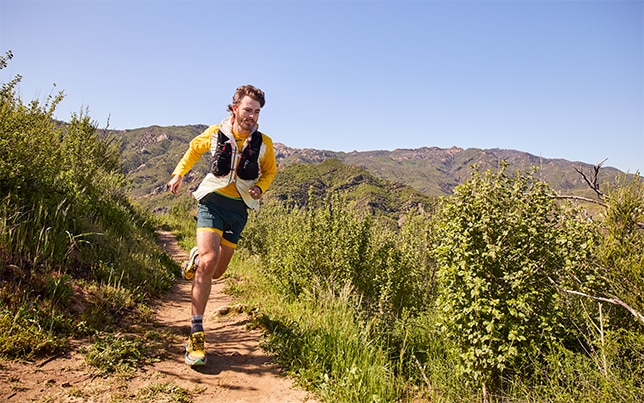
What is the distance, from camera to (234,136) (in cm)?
359

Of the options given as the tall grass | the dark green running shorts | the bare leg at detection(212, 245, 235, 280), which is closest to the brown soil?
the tall grass

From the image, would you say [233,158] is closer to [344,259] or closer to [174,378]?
[174,378]

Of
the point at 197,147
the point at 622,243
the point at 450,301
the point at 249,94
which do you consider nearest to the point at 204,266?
the point at 197,147

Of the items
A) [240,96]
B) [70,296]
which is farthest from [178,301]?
[240,96]

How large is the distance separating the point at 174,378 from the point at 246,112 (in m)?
2.58

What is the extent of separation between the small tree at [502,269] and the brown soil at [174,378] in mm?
2150

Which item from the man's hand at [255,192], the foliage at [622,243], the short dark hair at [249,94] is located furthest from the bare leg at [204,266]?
the foliage at [622,243]

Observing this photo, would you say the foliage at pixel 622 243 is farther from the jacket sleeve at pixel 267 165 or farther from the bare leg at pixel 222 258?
the bare leg at pixel 222 258

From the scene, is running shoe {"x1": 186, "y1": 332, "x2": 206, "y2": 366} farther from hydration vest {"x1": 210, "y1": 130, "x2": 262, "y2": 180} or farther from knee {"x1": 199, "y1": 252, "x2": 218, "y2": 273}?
hydration vest {"x1": 210, "y1": 130, "x2": 262, "y2": 180}

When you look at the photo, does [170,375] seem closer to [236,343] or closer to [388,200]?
[236,343]

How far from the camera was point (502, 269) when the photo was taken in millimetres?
3959

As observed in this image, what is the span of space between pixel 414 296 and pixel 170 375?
5.90 metres

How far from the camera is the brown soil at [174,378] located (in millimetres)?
2367

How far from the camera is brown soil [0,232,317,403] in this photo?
7.77 feet
